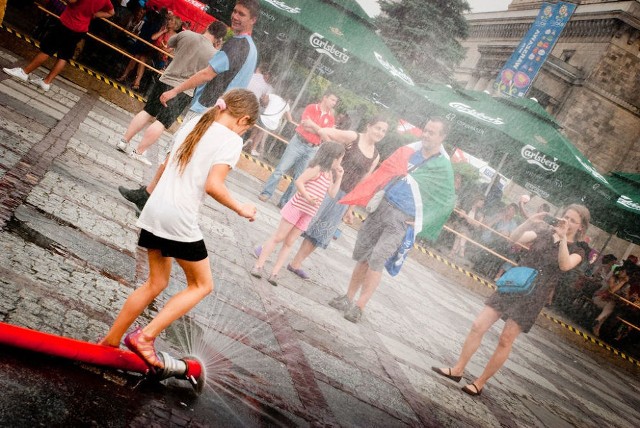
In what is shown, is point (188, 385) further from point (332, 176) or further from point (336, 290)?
point (336, 290)

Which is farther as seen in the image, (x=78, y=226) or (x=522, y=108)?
(x=522, y=108)

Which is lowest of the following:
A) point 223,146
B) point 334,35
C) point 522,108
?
point 223,146

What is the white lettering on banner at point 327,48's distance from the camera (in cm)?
947

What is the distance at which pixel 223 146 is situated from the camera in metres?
2.31

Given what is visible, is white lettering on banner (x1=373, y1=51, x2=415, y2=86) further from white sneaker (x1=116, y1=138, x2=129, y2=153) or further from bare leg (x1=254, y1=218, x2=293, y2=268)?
bare leg (x1=254, y1=218, x2=293, y2=268)

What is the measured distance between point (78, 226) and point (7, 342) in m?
A: 1.81

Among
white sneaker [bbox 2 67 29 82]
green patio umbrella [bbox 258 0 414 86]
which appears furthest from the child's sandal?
green patio umbrella [bbox 258 0 414 86]

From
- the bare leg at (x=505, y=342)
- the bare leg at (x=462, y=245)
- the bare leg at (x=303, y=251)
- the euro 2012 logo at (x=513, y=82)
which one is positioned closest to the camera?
the bare leg at (x=505, y=342)

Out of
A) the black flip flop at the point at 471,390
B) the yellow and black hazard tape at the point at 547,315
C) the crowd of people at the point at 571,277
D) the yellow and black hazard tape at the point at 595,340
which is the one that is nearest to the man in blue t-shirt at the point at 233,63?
the black flip flop at the point at 471,390

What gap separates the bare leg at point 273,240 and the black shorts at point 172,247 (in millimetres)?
2300

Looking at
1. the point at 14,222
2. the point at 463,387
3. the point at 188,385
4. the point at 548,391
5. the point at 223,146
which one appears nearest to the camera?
the point at 223,146

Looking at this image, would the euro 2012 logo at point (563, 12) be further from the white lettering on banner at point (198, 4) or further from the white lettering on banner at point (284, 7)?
the white lettering on banner at point (198, 4)

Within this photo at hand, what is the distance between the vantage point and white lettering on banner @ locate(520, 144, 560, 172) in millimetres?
9961

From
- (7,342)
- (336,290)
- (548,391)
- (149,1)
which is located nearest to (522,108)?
(548,391)
